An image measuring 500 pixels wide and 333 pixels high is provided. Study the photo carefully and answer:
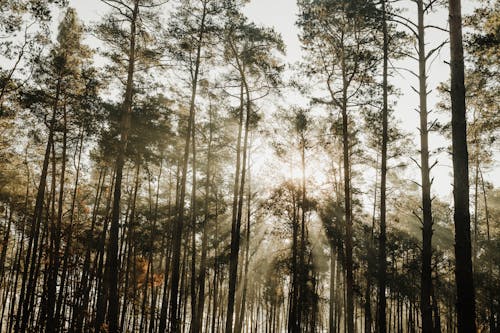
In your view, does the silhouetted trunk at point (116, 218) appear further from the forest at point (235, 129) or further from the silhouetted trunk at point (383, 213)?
the silhouetted trunk at point (383, 213)

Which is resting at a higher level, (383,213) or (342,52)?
(342,52)

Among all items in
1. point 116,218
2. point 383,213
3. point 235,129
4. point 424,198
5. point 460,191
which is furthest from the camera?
point 235,129

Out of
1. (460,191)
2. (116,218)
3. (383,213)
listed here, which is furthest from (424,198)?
(116,218)

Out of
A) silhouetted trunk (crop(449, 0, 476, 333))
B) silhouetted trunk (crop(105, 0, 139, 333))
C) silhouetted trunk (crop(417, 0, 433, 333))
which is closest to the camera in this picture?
silhouetted trunk (crop(449, 0, 476, 333))

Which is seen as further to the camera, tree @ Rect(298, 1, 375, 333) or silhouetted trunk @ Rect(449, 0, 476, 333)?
tree @ Rect(298, 1, 375, 333)

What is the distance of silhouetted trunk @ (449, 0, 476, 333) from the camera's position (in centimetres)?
Result: 534

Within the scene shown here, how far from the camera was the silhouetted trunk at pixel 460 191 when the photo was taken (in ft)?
17.5

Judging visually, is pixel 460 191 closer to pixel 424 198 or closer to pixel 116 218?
pixel 424 198

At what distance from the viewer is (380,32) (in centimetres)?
1288

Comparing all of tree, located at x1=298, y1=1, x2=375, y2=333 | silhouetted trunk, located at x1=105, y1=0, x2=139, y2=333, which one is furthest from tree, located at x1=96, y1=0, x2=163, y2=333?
tree, located at x1=298, y1=1, x2=375, y2=333

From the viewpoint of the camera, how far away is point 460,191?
5.78 m

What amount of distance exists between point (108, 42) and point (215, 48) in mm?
4947

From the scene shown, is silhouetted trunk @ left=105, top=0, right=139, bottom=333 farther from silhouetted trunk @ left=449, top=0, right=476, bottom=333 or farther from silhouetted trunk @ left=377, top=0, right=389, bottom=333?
silhouetted trunk @ left=449, top=0, right=476, bottom=333

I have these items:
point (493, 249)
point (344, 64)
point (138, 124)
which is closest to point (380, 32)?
point (344, 64)
